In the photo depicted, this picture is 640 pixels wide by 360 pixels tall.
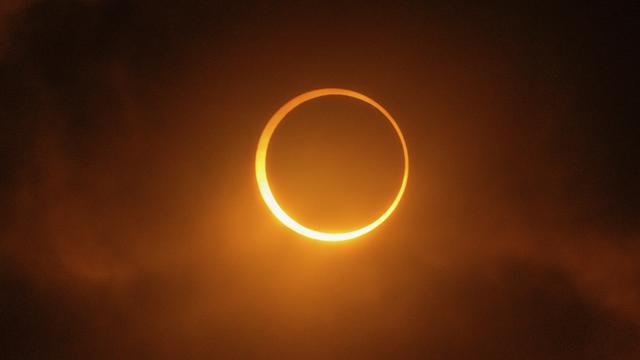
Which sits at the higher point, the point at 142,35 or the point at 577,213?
the point at 142,35

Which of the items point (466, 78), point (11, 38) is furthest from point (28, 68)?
point (466, 78)

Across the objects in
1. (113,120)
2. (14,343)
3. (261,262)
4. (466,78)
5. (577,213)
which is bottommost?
(14,343)

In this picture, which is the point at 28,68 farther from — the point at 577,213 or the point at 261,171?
the point at 577,213

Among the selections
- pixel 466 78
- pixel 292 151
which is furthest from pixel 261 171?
pixel 466 78

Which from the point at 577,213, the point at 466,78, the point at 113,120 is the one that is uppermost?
the point at 466,78

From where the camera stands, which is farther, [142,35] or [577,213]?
[577,213]

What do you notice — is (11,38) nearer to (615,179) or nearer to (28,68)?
(28,68)
